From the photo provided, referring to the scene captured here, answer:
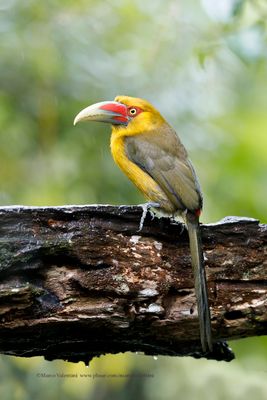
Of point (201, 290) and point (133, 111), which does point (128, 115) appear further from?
point (201, 290)

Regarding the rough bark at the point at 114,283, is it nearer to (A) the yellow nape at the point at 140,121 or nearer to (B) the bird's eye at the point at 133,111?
(A) the yellow nape at the point at 140,121

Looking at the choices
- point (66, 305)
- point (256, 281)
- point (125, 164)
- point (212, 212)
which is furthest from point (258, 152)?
point (66, 305)

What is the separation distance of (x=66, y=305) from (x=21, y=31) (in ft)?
13.4

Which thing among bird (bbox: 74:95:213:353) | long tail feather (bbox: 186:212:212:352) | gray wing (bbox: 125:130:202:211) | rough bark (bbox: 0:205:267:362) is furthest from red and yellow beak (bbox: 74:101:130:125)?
long tail feather (bbox: 186:212:212:352)

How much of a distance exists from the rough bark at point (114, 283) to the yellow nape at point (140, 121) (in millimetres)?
1021

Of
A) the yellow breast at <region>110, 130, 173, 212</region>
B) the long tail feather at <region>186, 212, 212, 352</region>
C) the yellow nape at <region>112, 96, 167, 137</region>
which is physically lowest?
the long tail feather at <region>186, 212, 212, 352</region>

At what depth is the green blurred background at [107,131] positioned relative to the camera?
6.60m

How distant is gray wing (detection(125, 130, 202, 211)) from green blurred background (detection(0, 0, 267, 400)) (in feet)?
4.46

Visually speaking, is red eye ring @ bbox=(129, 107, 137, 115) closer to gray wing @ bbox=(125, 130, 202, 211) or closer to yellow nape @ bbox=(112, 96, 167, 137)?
yellow nape @ bbox=(112, 96, 167, 137)


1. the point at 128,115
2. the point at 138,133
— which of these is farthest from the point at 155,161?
the point at 128,115

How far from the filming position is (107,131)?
7.25m

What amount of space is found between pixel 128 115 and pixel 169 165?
0.54m

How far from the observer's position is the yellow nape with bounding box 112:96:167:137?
5.31 meters

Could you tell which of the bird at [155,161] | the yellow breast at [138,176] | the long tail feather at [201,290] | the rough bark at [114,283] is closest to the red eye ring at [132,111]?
the bird at [155,161]
